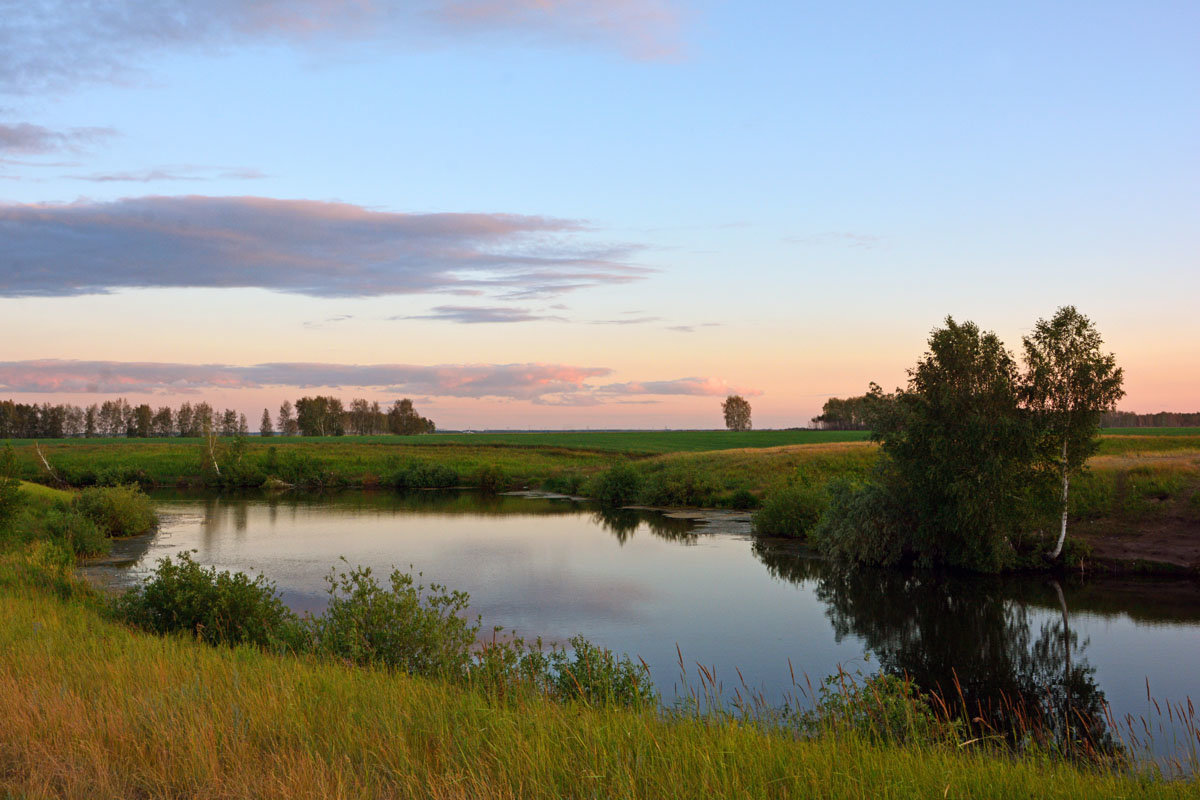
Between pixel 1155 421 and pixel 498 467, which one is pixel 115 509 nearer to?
pixel 498 467

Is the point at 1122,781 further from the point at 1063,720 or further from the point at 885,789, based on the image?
the point at 1063,720

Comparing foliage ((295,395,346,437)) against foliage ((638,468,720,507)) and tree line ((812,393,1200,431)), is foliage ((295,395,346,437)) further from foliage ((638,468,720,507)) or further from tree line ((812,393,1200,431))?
foliage ((638,468,720,507))

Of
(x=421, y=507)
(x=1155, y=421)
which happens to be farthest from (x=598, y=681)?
(x=1155, y=421)

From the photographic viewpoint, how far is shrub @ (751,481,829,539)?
32.7m

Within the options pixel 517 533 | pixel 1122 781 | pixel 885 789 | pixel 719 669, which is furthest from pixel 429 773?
pixel 517 533

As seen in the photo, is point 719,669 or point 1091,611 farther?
point 1091,611

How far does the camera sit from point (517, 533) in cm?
3519

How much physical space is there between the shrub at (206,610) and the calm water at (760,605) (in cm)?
630

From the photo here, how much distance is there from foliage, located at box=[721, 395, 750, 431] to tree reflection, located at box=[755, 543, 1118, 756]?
14960 centimetres

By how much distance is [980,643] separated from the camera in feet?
59.7

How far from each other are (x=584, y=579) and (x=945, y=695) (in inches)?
462

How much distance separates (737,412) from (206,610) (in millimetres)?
166998

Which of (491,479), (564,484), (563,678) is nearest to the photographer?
(563,678)

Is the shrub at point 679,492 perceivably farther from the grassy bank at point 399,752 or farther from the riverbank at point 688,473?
the grassy bank at point 399,752
